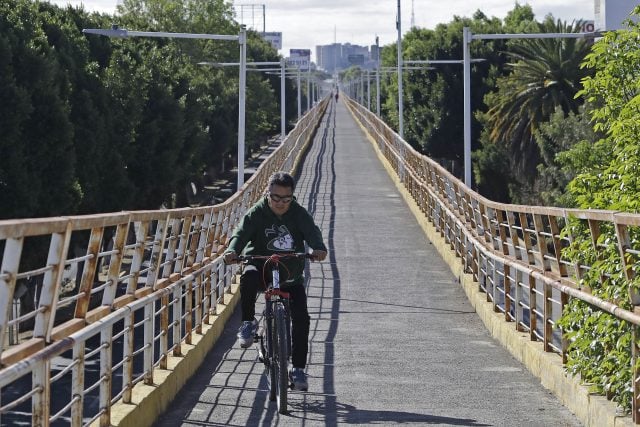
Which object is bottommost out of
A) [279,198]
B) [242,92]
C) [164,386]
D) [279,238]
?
[164,386]

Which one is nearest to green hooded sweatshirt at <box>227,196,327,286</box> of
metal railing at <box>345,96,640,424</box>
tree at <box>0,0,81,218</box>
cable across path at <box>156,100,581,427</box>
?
cable across path at <box>156,100,581,427</box>

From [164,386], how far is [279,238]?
146 centimetres

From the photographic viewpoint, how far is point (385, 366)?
12703 mm

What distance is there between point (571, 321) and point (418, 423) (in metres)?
1.35

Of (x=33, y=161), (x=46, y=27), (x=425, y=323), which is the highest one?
(x=46, y=27)

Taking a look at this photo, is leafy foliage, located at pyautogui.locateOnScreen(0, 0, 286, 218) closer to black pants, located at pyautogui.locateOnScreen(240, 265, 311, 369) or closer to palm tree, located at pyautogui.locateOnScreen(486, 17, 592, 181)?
palm tree, located at pyautogui.locateOnScreen(486, 17, 592, 181)

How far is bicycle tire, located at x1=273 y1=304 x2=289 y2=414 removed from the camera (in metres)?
9.58

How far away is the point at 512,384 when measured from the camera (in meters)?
11.6

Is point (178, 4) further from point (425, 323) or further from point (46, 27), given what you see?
point (425, 323)

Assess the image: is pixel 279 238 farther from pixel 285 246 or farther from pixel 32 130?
pixel 32 130

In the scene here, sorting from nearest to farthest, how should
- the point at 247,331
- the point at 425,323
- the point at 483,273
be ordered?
1. the point at 247,331
2. the point at 425,323
3. the point at 483,273

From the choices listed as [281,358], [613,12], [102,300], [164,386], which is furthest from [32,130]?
[613,12]

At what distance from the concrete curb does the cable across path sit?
0.33 ft

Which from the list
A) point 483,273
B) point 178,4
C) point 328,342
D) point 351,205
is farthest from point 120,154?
point 178,4
